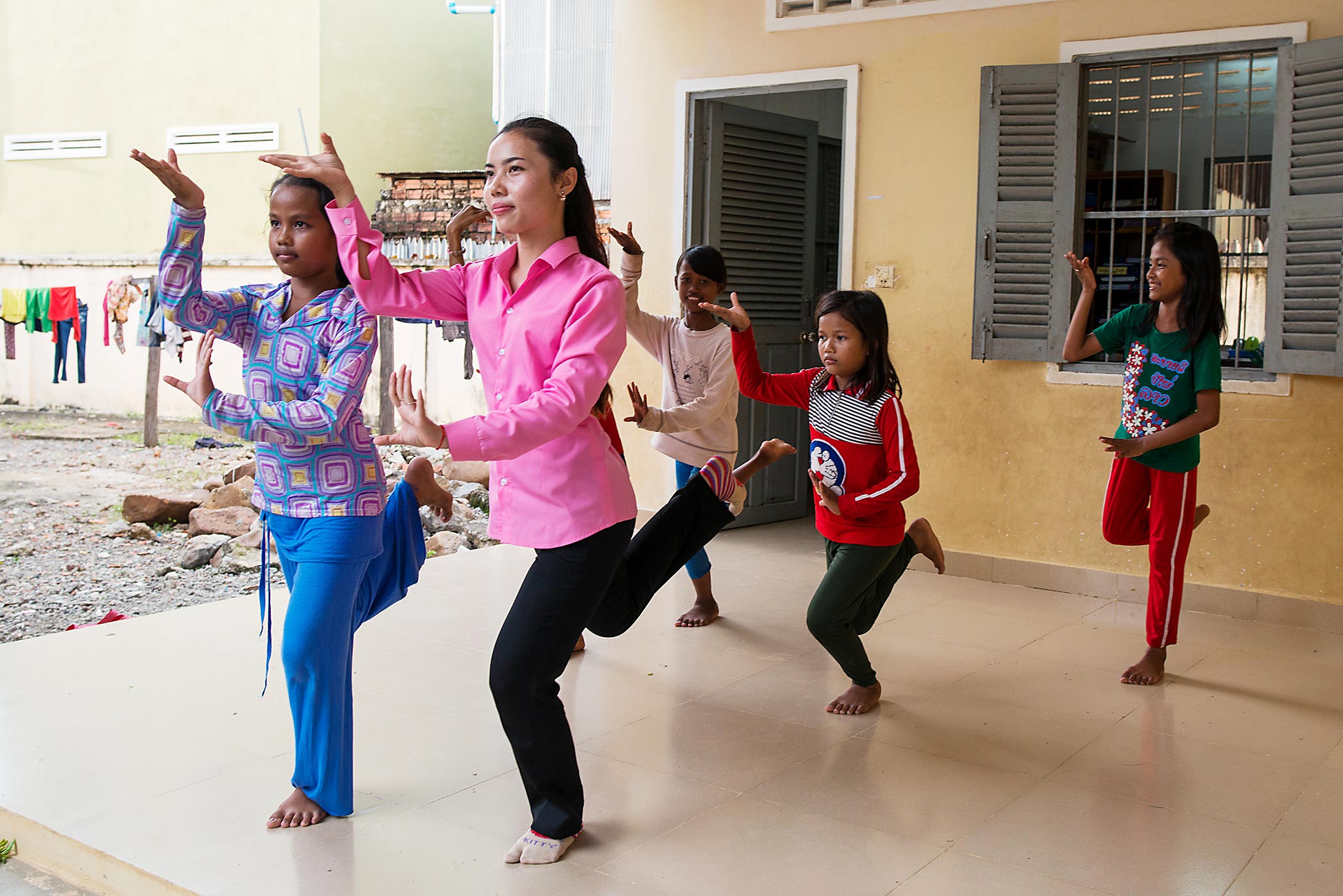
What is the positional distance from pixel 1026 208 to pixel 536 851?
3.93m

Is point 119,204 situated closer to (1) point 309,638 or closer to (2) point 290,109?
(2) point 290,109

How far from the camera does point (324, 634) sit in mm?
2576

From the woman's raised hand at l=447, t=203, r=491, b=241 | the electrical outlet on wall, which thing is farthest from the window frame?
the woman's raised hand at l=447, t=203, r=491, b=241

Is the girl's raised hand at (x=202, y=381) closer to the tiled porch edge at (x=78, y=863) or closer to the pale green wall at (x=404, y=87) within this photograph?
the tiled porch edge at (x=78, y=863)

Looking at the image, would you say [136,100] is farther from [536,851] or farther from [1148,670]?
[536,851]

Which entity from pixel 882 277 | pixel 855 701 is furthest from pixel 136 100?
pixel 855 701

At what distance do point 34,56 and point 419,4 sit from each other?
205 inches

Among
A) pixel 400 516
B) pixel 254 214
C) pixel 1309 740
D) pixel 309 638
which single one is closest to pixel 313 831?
pixel 309 638

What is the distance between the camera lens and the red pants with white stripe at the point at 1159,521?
3979 mm

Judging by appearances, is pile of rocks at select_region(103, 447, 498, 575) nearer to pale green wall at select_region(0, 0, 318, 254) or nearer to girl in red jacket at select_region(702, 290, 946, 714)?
girl in red jacket at select_region(702, 290, 946, 714)

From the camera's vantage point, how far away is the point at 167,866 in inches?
98.8

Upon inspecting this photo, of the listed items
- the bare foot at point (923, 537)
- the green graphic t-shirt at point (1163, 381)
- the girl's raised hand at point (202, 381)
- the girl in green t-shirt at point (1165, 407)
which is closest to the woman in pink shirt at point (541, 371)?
the girl's raised hand at point (202, 381)

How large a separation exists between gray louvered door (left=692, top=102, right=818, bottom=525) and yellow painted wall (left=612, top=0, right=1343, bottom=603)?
49cm

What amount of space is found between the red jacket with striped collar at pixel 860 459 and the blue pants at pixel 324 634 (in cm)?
140
